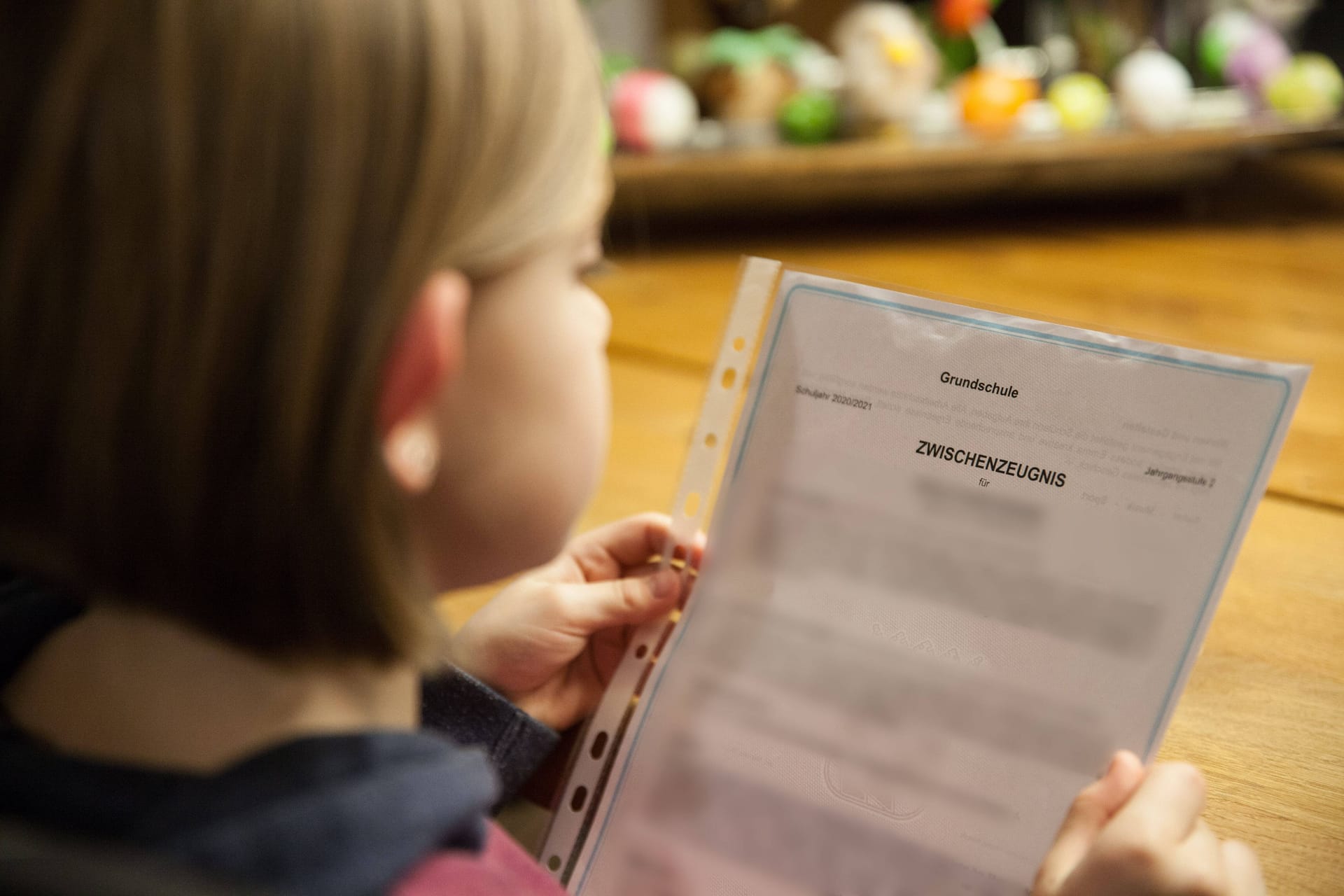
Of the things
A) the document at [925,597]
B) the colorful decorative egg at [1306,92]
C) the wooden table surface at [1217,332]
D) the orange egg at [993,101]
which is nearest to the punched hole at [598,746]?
the document at [925,597]

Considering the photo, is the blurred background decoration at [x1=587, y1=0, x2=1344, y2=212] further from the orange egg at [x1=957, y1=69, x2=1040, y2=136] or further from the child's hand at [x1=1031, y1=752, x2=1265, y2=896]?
the child's hand at [x1=1031, y1=752, x2=1265, y2=896]

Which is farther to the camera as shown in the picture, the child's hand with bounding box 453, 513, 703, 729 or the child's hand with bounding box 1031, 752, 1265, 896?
the child's hand with bounding box 453, 513, 703, 729

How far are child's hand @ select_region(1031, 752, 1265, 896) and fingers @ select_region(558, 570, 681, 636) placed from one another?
0.18 metres

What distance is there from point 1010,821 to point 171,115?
326 mm

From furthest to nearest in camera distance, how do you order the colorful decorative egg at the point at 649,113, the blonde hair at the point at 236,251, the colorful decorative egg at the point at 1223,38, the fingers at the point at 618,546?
1. the colorful decorative egg at the point at 1223,38
2. the colorful decorative egg at the point at 649,113
3. the fingers at the point at 618,546
4. the blonde hair at the point at 236,251

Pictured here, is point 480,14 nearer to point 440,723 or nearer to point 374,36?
point 374,36

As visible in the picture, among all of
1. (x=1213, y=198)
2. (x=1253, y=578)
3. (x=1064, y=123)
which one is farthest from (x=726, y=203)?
(x=1253, y=578)

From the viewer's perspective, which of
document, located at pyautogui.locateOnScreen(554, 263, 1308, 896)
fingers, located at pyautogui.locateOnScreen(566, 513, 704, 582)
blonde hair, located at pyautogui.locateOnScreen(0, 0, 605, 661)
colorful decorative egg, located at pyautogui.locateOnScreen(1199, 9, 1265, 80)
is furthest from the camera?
colorful decorative egg, located at pyautogui.locateOnScreen(1199, 9, 1265, 80)

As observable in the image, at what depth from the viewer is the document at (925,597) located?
0.36 m

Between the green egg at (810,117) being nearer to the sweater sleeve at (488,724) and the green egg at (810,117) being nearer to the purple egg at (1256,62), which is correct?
the purple egg at (1256,62)

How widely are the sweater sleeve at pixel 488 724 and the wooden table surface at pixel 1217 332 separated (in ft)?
0.30

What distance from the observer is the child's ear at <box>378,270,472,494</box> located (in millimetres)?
257

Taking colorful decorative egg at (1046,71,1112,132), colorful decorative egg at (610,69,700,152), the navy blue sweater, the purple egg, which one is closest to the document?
the navy blue sweater

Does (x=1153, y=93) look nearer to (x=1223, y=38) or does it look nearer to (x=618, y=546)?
(x=1223, y=38)
